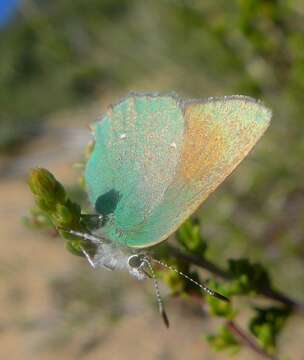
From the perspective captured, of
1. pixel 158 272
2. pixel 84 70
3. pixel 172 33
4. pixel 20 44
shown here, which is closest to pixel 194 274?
pixel 158 272

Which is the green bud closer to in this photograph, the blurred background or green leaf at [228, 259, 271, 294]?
green leaf at [228, 259, 271, 294]

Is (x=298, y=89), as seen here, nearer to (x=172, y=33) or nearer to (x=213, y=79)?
(x=213, y=79)

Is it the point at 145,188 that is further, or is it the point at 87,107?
the point at 87,107

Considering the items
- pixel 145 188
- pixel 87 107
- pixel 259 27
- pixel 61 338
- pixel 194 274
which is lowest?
pixel 61 338

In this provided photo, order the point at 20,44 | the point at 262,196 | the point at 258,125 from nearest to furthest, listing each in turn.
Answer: the point at 258,125 → the point at 262,196 → the point at 20,44

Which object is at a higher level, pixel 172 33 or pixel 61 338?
pixel 172 33

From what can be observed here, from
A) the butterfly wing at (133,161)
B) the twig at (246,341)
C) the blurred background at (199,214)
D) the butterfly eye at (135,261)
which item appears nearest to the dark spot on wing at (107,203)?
the butterfly wing at (133,161)

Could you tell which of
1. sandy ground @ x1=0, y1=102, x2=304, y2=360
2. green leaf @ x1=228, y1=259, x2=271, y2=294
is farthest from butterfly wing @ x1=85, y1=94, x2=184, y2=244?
sandy ground @ x1=0, y1=102, x2=304, y2=360

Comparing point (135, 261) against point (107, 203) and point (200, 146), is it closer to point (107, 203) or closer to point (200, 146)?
point (107, 203)
